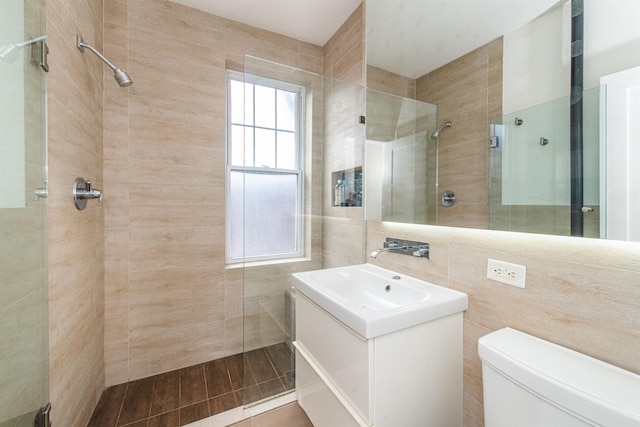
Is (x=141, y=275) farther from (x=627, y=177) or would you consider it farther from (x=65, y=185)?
(x=627, y=177)

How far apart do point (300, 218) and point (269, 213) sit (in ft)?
0.75

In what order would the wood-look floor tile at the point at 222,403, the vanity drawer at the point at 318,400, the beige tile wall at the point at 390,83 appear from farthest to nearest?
the wood-look floor tile at the point at 222,403
the beige tile wall at the point at 390,83
the vanity drawer at the point at 318,400

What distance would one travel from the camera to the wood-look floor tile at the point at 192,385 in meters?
1.64

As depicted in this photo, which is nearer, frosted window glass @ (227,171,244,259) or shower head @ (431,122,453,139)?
shower head @ (431,122,453,139)

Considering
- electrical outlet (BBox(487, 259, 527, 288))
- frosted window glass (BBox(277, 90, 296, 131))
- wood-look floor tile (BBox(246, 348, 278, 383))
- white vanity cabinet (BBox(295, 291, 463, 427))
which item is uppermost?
frosted window glass (BBox(277, 90, 296, 131))

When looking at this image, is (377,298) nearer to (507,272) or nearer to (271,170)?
(507,272)

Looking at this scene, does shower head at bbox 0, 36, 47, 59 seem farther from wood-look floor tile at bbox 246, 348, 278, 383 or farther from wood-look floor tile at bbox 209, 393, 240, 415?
wood-look floor tile at bbox 209, 393, 240, 415

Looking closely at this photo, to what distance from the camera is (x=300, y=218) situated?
6.06ft

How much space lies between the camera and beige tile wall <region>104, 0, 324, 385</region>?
5.77 ft

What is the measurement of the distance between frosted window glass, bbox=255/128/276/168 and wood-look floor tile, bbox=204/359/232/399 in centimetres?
154

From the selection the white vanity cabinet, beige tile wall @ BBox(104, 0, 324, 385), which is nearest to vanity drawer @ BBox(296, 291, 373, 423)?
the white vanity cabinet

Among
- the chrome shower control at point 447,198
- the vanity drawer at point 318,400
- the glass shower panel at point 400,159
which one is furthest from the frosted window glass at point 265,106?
the vanity drawer at point 318,400

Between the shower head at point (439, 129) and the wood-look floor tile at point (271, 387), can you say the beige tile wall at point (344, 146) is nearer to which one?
the shower head at point (439, 129)

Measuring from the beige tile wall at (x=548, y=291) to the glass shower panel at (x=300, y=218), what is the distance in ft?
2.44
